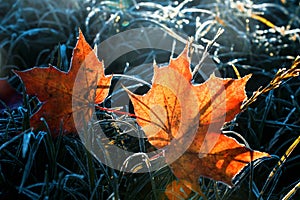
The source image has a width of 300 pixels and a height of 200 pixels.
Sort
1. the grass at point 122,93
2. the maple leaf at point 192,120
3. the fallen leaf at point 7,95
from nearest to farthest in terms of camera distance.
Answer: the maple leaf at point 192,120 → the grass at point 122,93 → the fallen leaf at point 7,95

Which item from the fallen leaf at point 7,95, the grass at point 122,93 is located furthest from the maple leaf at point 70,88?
the fallen leaf at point 7,95

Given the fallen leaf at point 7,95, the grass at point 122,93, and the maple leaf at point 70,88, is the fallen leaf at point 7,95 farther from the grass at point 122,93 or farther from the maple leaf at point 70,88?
the maple leaf at point 70,88

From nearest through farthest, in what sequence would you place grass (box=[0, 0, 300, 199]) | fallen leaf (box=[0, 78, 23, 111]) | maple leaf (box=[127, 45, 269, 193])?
maple leaf (box=[127, 45, 269, 193]) < grass (box=[0, 0, 300, 199]) < fallen leaf (box=[0, 78, 23, 111])

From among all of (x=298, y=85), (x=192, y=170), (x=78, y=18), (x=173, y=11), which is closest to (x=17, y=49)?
(x=78, y=18)

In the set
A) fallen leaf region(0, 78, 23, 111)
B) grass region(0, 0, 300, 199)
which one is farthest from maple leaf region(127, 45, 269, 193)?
fallen leaf region(0, 78, 23, 111)

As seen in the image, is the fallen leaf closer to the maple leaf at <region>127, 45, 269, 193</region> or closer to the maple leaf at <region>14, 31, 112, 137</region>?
the maple leaf at <region>14, 31, 112, 137</region>

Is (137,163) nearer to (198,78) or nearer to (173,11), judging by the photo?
(198,78)

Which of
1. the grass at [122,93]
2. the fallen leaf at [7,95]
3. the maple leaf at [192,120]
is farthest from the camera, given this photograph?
the fallen leaf at [7,95]
